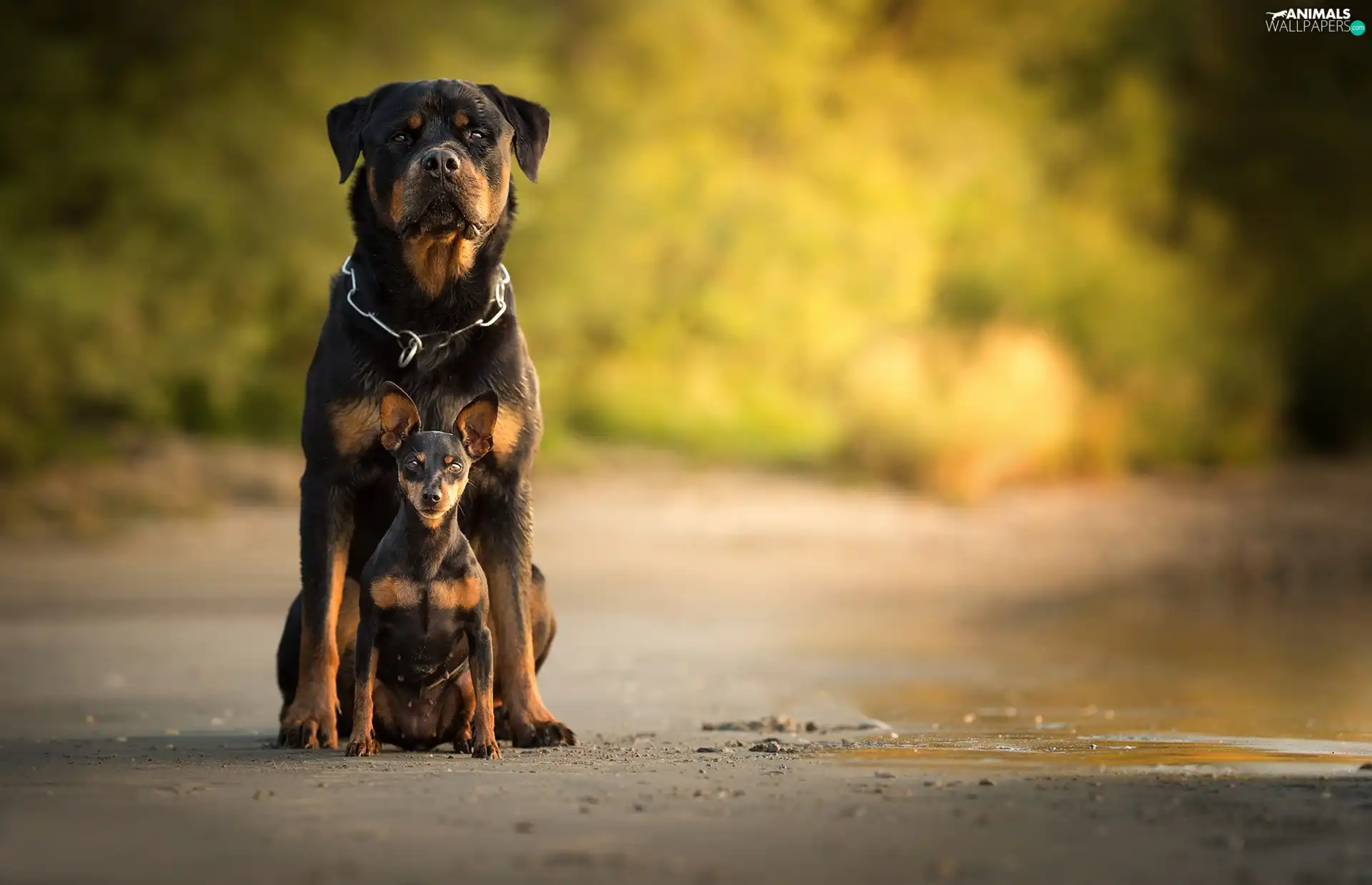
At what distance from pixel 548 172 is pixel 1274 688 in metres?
12.4

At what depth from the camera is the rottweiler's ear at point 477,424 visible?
5.61 m

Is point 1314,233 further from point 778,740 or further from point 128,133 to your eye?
point 778,740

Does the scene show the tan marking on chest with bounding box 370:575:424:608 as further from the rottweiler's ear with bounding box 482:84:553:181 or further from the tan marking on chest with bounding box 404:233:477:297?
the rottweiler's ear with bounding box 482:84:553:181

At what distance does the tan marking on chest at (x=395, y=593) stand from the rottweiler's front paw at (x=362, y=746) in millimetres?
393

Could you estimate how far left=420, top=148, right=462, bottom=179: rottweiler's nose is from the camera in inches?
221

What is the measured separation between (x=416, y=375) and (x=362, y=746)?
1.26 m

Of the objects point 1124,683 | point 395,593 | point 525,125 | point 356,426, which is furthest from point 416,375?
point 1124,683

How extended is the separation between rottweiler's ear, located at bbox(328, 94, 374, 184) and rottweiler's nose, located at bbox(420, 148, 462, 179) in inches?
17.0

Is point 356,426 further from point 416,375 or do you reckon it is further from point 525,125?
point 525,125

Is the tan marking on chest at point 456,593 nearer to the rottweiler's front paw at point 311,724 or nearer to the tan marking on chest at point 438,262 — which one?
the rottweiler's front paw at point 311,724

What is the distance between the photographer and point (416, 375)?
5848 millimetres

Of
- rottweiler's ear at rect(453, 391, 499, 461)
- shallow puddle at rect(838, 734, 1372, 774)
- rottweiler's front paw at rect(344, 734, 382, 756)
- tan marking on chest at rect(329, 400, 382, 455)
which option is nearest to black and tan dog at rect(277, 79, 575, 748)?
tan marking on chest at rect(329, 400, 382, 455)

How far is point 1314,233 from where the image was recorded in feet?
78.5

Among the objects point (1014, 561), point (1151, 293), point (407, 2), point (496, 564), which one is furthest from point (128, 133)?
point (496, 564)
